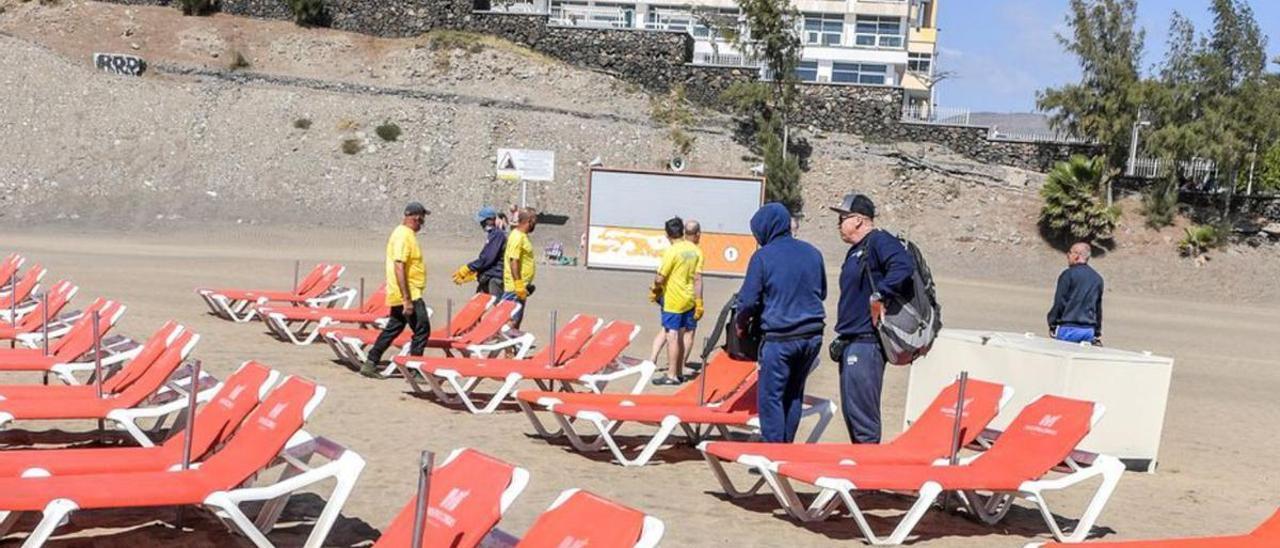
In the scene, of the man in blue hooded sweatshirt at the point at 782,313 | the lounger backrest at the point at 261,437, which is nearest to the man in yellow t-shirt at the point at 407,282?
the man in blue hooded sweatshirt at the point at 782,313

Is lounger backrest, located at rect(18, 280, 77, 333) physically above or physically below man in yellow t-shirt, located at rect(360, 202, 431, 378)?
below

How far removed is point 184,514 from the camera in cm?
599

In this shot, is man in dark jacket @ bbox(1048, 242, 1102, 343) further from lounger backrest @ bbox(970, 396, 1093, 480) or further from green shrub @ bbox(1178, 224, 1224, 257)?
green shrub @ bbox(1178, 224, 1224, 257)

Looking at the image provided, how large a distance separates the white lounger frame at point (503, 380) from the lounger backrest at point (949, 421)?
2.74 meters

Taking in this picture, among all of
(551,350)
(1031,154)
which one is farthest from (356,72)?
(551,350)

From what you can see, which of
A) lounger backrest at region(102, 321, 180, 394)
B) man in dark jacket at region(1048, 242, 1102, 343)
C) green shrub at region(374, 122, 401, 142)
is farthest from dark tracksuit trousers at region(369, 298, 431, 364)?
green shrub at region(374, 122, 401, 142)

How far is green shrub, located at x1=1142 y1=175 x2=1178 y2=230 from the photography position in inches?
1415

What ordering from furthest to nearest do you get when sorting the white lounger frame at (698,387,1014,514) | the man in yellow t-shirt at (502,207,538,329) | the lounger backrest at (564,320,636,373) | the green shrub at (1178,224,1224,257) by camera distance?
the green shrub at (1178,224,1224,257), the man in yellow t-shirt at (502,207,538,329), the lounger backrest at (564,320,636,373), the white lounger frame at (698,387,1014,514)

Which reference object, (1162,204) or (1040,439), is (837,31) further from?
(1040,439)

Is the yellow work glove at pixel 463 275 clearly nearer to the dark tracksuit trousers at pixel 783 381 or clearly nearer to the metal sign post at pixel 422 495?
the dark tracksuit trousers at pixel 783 381

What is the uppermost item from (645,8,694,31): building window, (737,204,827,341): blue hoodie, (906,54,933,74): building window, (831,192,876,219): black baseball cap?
(645,8,694,31): building window

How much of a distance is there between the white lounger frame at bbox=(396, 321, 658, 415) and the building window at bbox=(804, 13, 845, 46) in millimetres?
48158

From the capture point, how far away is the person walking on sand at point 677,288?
11.4 m

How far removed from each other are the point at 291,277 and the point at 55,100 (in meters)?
21.2
